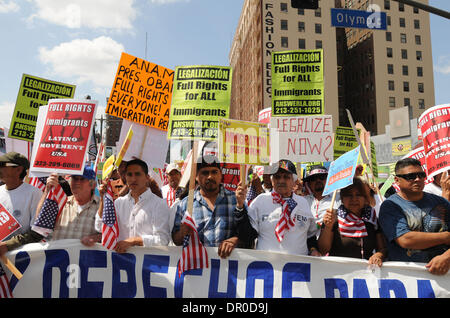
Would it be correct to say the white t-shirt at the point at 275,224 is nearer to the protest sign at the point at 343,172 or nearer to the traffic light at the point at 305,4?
the protest sign at the point at 343,172

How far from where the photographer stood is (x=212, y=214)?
11.7ft

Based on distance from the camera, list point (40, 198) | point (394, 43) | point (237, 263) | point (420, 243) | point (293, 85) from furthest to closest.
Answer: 1. point (394, 43)
2. point (293, 85)
3. point (40, 198)
4. point (237, 263)
5. point (420, 243)

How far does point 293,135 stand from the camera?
15.9 feet

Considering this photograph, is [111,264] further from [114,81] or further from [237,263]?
[114,81]

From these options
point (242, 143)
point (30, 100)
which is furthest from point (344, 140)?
point (30, 100)

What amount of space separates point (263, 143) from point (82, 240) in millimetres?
2148

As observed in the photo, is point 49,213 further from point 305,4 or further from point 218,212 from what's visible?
point 305,4

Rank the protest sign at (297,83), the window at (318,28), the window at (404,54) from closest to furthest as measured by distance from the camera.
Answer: the protest sign at (297,83), the window at (318,28), the window at (404,54)

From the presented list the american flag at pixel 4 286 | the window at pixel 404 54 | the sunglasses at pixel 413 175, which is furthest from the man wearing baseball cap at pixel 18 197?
the window at pixel 404 54

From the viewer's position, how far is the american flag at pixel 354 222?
3521 mm

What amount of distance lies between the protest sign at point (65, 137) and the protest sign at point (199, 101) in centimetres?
91

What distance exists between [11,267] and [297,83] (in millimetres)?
4248

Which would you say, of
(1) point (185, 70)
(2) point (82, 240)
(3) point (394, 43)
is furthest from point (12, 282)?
(3) point (394, 43)

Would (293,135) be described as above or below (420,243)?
above
